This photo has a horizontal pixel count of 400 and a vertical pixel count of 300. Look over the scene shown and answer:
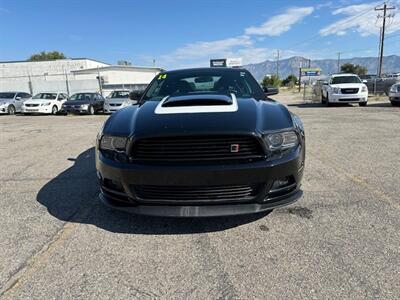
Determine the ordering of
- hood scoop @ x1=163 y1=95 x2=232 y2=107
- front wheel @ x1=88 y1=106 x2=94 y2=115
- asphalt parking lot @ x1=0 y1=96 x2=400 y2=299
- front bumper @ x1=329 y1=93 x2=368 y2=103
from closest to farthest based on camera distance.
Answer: asphalt parking lot @ x1=0 y1=96 x2=400 y2=299, hood scoop @ x1=163 y1=95 x2=232 y2=107, front bumper @ x1=329 y1=93 x2=368 y2=103, front wheel @ x1=88 y1=106 x2=94 y2=115

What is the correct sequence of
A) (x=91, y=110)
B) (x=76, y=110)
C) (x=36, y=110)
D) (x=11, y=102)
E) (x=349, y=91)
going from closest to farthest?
(x=349, y=91), (x=76, y=110), (x=91, y=110), (x=36, y=110), (x=11, y=102)

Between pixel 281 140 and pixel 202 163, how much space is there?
74cm

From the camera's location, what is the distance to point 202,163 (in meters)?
2.79

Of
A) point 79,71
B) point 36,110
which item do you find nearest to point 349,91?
point 36,110

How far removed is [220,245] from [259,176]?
69 cm

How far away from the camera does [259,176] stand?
2795 millimetres


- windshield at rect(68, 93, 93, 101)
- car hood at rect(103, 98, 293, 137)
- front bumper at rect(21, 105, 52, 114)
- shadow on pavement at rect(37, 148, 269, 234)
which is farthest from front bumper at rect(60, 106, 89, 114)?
car hood at rect(103, 98, 293, 137)

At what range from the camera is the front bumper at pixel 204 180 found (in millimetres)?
2760

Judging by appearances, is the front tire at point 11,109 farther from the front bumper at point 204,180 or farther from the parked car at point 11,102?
the front bumper at point 204,180

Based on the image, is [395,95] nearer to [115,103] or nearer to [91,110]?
[115,103]

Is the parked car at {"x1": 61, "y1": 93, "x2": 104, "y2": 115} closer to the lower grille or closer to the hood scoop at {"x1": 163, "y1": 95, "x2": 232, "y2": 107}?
the lower grille

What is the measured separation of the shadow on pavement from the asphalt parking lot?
0.04 feet

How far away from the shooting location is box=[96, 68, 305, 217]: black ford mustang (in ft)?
9.15

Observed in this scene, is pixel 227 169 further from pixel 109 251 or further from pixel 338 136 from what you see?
pixel 338 136
